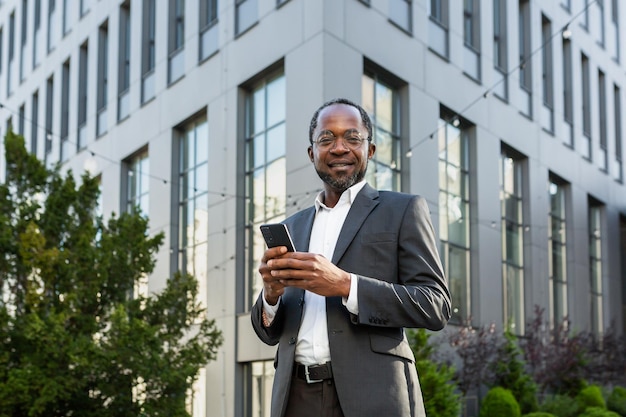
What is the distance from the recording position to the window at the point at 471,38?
67.7ft

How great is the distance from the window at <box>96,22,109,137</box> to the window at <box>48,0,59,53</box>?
3.62 m

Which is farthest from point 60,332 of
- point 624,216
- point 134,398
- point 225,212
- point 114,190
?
point 624,216

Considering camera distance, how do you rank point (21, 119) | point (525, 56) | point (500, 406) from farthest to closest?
point (21, 119), point (525, 56), point (500, 406)

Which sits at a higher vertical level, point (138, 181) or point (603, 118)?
point (603, 118)

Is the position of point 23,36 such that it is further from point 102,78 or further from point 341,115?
point 341,115

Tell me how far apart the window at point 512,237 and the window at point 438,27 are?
4019 millimetres

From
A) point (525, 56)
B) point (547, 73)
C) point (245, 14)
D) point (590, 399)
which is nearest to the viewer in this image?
point (245, 14)

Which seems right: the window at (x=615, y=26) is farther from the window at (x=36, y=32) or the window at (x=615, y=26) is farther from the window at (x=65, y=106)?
the window at (x=36, y=32)

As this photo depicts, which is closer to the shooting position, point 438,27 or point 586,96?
point 438,27

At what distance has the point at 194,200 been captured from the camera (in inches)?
797

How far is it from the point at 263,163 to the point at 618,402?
9369 millimetres

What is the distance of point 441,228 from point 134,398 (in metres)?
8.38

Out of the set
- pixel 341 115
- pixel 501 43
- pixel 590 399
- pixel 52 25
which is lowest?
pixel 590 399

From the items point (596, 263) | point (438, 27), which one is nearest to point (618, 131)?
point (596, 263)
